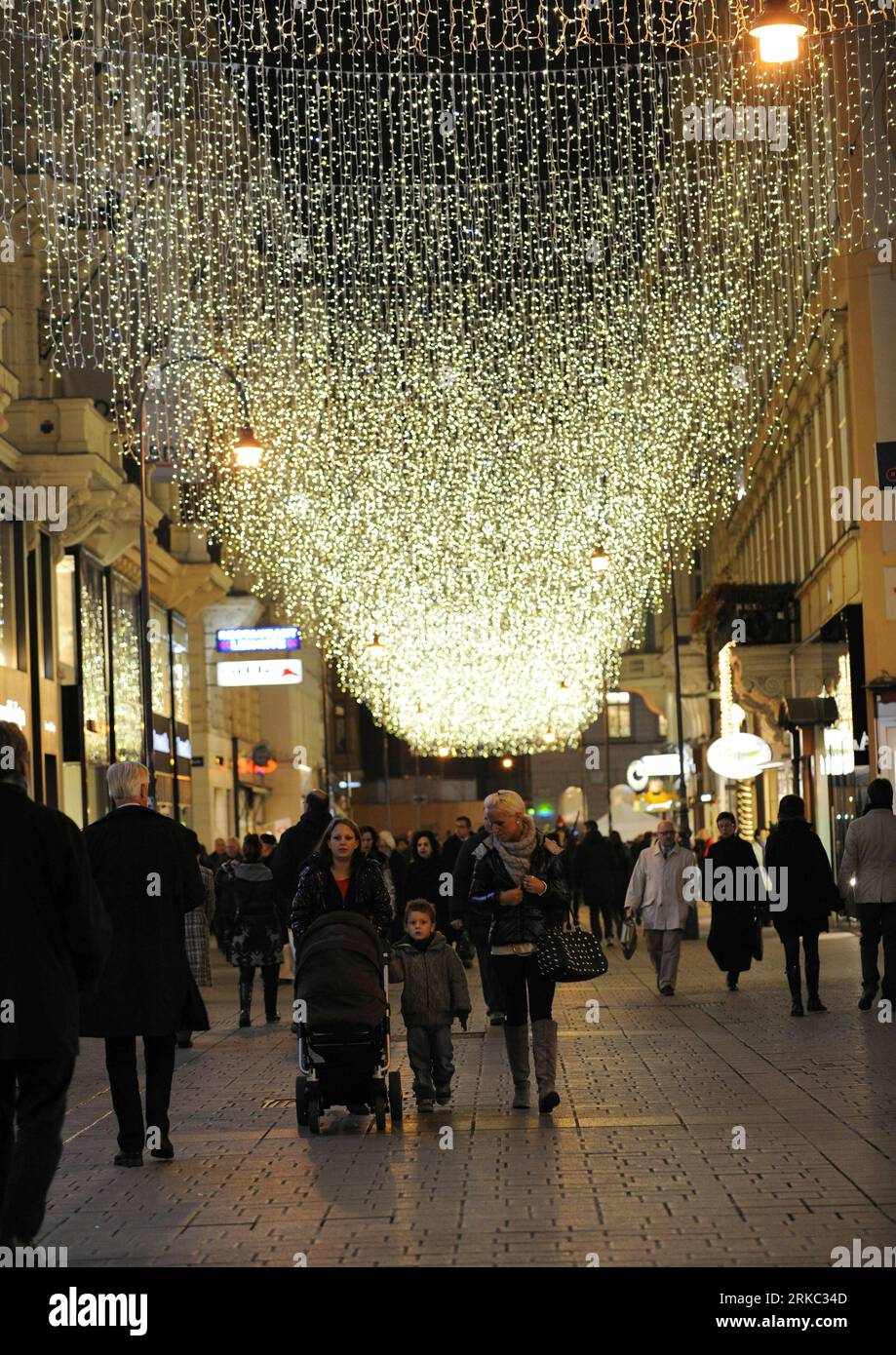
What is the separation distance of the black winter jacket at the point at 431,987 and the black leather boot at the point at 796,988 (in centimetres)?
581

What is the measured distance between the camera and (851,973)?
23.0 metres

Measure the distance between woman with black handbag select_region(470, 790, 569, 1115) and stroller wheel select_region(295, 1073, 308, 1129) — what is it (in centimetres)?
132

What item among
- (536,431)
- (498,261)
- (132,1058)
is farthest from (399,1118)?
(536,431)

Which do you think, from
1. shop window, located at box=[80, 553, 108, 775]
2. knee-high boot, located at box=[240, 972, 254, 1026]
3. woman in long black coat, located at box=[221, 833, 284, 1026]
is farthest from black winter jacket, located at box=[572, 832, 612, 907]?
knee-high boot, located at box=[240, 972, 254, 1026]

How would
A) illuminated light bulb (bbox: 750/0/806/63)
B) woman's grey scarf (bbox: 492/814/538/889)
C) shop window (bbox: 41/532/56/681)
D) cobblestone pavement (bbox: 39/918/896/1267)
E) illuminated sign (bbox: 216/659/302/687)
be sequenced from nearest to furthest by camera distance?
cobblestone pavement (bbox: 39/918/896/1267)
illuminated light bulb (bbox: 750/0/806/63)
woman's grey scarf (bbox: 492/814/538/889)
shop window (bbox: 41/532/56/681)
illuminated sign (bbox: 216/659/302/687)

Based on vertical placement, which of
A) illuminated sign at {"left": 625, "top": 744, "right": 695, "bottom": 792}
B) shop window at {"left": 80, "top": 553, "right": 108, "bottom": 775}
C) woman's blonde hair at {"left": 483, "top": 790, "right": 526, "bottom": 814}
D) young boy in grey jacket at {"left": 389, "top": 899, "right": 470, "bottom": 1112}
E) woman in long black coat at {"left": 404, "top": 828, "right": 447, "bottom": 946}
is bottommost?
young boy in grey jacket at {"left": 389, "top": 899, "right": 470, "bottom": 1112}

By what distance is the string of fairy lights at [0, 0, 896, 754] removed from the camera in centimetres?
2800

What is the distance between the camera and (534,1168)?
994 centimetres

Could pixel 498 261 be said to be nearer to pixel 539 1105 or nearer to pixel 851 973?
pixel 851 973

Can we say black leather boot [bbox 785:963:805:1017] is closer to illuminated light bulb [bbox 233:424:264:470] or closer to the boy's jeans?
the boy's jeans

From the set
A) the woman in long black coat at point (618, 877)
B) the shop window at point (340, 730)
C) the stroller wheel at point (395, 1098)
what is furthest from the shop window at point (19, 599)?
the shop window at point (340, 730)

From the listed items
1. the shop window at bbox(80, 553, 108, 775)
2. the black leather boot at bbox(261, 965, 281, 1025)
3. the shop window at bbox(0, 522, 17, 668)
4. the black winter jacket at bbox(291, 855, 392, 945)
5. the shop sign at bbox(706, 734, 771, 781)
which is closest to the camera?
the black winter jacket at bbox(291, 855, 392, 945)

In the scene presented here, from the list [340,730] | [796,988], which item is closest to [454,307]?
[796,988]

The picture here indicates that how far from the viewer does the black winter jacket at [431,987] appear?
41.6 feet
